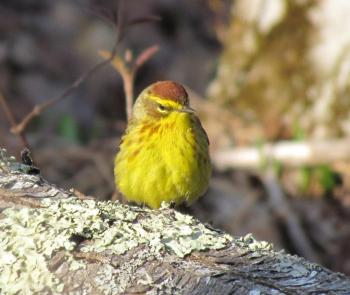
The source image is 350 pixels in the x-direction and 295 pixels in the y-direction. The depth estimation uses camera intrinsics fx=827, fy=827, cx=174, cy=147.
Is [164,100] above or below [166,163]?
above

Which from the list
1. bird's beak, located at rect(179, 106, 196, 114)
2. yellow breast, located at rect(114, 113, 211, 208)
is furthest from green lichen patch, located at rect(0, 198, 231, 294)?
bird's beak, located at rect(179, 106, 196, 114)

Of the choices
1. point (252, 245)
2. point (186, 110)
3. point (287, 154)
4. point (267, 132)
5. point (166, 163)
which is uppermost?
point (267, 132)

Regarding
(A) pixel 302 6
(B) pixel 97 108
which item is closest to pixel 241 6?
(A) pixel 302 6

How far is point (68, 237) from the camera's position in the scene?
2.44 m

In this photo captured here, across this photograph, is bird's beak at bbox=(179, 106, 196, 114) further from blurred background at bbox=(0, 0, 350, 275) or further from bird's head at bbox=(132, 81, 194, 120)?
blurred background at bbox=(0, 0, 350, 275)

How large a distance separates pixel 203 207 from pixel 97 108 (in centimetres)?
240

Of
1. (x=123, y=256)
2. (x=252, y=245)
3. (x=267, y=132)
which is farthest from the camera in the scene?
(x=267, y=132)

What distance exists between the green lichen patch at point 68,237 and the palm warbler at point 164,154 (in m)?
1.85

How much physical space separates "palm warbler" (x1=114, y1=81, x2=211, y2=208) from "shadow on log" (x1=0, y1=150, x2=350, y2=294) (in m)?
1.82

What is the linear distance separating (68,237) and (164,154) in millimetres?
2139

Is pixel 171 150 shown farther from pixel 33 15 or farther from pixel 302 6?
pixel 33 15

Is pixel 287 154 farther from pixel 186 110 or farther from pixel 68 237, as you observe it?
pixel 68 237

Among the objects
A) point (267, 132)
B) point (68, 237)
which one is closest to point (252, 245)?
point (68, 237)

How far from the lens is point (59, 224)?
2500 mm
